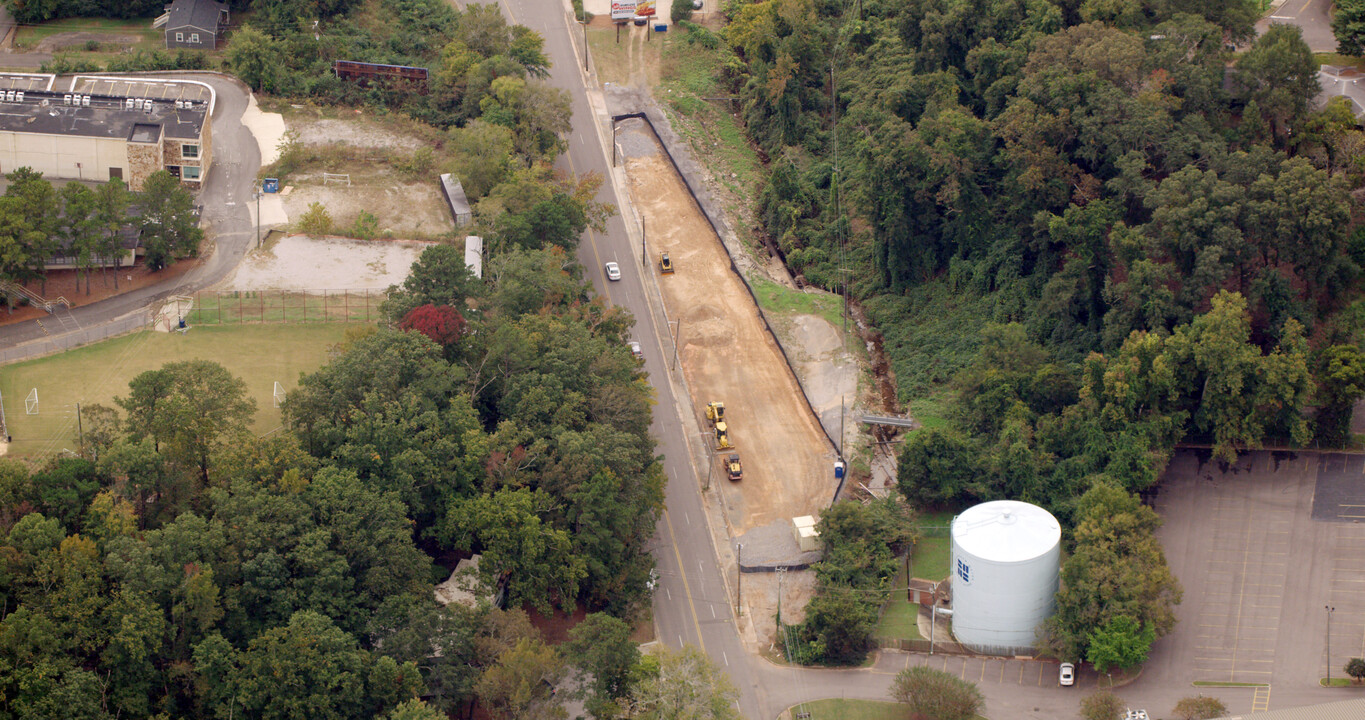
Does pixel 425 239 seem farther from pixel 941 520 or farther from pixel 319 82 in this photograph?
pixel 941 520

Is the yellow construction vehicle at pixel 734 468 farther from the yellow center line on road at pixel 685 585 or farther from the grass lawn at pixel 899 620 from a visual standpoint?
the grass lawn at pixel 899 620

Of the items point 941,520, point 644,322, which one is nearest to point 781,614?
point 941,520

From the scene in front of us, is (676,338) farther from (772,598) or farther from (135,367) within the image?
(135,367)

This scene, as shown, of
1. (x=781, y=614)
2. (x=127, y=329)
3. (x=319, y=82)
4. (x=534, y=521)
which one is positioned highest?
(x=319, y=82)

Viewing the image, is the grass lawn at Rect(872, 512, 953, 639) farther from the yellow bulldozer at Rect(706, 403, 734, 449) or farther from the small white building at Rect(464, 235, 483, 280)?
the small white building at Rect(464, 235, 483, 280)

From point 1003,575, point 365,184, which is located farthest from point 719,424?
point 365,184

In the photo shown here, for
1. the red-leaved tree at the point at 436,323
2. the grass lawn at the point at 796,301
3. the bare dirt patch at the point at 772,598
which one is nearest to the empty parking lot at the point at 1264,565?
the bare dirt patch at the point at 772,598
